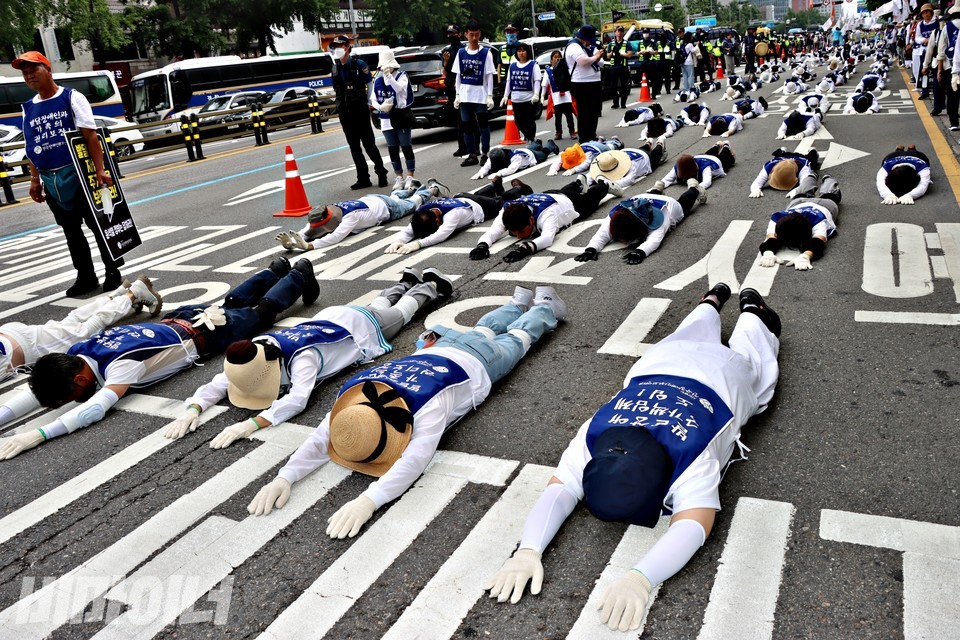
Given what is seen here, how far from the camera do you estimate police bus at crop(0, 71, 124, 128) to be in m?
25.4

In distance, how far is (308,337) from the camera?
4.96 m

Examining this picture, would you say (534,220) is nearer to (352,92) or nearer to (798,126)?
(352,92)

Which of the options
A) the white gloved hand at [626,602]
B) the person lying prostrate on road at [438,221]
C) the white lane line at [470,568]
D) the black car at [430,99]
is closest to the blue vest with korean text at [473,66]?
the black car at [430,99]

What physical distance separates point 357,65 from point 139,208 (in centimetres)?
472

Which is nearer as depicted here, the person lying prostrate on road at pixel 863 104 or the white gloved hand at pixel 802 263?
the white gloved hand at pixel 802 263

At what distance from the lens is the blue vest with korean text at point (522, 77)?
1337cm

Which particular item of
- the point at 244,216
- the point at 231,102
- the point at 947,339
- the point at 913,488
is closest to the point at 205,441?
the point at 913,488

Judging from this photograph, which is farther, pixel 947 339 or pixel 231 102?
pixel 231 102

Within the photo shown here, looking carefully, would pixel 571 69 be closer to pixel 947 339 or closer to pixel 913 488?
pixel 947 339

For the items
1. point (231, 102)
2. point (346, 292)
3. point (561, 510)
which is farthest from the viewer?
point (231, 102)

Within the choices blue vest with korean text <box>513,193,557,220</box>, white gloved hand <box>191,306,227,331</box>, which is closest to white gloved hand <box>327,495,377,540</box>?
white gloved hand <box>191,306,227,331</box>

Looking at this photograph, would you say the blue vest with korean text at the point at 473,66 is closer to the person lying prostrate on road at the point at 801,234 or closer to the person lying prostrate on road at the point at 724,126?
the person lying prostrate on road at the point at 724,126

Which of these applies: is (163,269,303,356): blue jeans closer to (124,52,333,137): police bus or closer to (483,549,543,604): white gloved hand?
(483,549,543,604): white gloved hand

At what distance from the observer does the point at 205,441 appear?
4.60 meters
